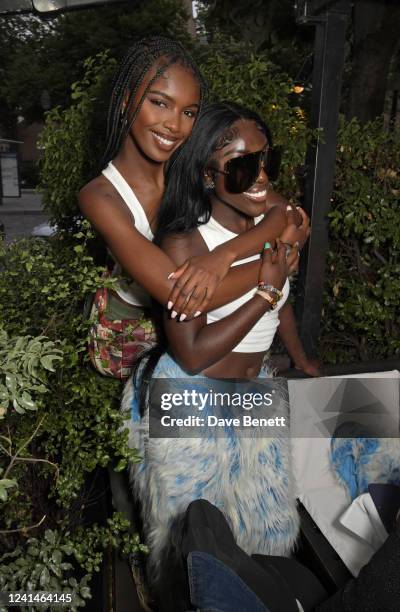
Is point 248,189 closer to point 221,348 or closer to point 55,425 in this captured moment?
point 221,348

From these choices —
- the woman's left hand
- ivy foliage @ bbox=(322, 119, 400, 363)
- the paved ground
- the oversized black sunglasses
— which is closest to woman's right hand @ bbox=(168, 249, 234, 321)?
the oversized black sunglasses

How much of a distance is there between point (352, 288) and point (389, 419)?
129 cm

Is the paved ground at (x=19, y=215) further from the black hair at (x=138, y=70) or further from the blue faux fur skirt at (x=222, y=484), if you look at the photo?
the blue faux fur skirt at (x=222, y=484)

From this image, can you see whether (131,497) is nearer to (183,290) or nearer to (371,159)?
(183,290)

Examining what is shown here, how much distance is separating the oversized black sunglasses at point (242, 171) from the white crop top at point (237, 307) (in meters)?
0.14

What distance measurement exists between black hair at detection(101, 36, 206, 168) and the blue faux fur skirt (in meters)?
0.77

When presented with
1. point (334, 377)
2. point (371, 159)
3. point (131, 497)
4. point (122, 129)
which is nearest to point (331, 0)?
point (371, 159)

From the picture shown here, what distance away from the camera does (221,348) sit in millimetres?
1679

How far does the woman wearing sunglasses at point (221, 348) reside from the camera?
1687 millimetres

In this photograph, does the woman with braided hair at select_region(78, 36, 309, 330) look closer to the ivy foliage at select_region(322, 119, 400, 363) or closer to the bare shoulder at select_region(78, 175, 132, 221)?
the bare shoulder at select_region(78, 175, 132, 221)

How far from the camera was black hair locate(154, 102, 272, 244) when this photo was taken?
5.57 ft

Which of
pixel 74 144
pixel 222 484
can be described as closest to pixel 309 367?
pixel 222 484

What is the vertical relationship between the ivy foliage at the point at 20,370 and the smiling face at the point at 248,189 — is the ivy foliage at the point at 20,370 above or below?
below

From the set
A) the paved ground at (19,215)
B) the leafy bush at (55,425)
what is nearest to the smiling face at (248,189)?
the leafy bush at (55,425)
